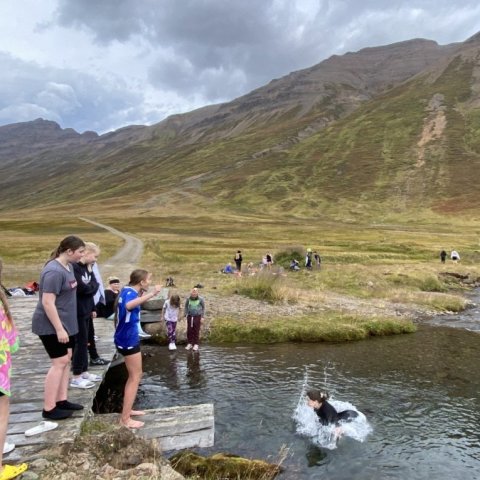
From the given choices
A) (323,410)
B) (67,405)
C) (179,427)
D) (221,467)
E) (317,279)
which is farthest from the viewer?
(317,279)

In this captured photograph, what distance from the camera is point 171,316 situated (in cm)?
2162

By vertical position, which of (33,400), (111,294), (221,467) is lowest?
(221,467)

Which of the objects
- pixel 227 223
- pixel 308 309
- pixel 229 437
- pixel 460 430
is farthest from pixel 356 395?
pixel 227 223

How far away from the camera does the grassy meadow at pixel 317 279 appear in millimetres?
25391

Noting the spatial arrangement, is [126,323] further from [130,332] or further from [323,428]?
[323,428]

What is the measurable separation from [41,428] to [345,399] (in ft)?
33.9

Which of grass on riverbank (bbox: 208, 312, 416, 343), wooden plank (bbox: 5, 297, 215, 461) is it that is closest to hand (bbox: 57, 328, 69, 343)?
wooden plank (bbox: 5, 297, 215, 461)

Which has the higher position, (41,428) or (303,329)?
(41,428)

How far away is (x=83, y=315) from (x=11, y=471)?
4.59 meters

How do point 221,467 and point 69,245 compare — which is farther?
point 221,467

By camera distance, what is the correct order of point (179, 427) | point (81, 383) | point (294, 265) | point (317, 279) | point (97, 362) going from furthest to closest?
point (294, 265) < point (317, 279) < point (97, 362) < point (81, 383) < point (179, 427)

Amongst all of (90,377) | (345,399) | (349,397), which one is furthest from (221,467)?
(349,397)

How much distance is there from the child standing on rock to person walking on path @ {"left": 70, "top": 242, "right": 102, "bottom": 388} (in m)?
9.06

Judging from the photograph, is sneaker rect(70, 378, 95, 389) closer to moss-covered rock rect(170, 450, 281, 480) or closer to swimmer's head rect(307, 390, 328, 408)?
moss-covered rock rect(170, 450, 281, 480)
